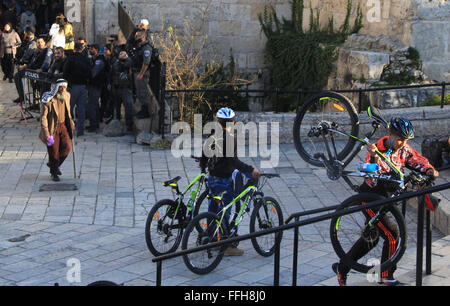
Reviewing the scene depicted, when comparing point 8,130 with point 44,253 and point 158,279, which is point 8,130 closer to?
point 44,253

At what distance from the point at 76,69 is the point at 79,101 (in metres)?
0.62

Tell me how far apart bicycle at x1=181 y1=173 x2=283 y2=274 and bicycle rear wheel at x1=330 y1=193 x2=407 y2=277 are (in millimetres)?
845

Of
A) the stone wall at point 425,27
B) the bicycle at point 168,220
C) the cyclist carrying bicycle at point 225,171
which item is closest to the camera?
the bicycle at point 168,220

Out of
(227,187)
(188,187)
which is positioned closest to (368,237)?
(227,187)

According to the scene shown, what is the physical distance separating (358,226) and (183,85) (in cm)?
749

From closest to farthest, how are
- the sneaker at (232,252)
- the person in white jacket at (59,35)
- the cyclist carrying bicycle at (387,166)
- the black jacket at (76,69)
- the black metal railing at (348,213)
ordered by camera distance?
the black metal railing at (348,213) → the cyclist carrying bicycle at (387,166) → the sneaker at (232,252) → the black jacket at (76,69) → the person in white jacket at (59,35)

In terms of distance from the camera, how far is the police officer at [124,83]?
44.4ft

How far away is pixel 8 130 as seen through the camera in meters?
13.8

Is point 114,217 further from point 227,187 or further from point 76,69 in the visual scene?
point 76,69

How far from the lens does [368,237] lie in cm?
621

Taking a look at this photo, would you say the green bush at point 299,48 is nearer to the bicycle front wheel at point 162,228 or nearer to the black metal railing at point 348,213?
the bicycle front wheel at point 162,228

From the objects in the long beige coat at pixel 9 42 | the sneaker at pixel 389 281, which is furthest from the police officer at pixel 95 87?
the sneaker at pixel 389 281

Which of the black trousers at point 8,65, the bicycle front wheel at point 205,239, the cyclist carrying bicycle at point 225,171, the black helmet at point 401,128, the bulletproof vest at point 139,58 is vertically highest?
the bulletproof vest at point 139,58
